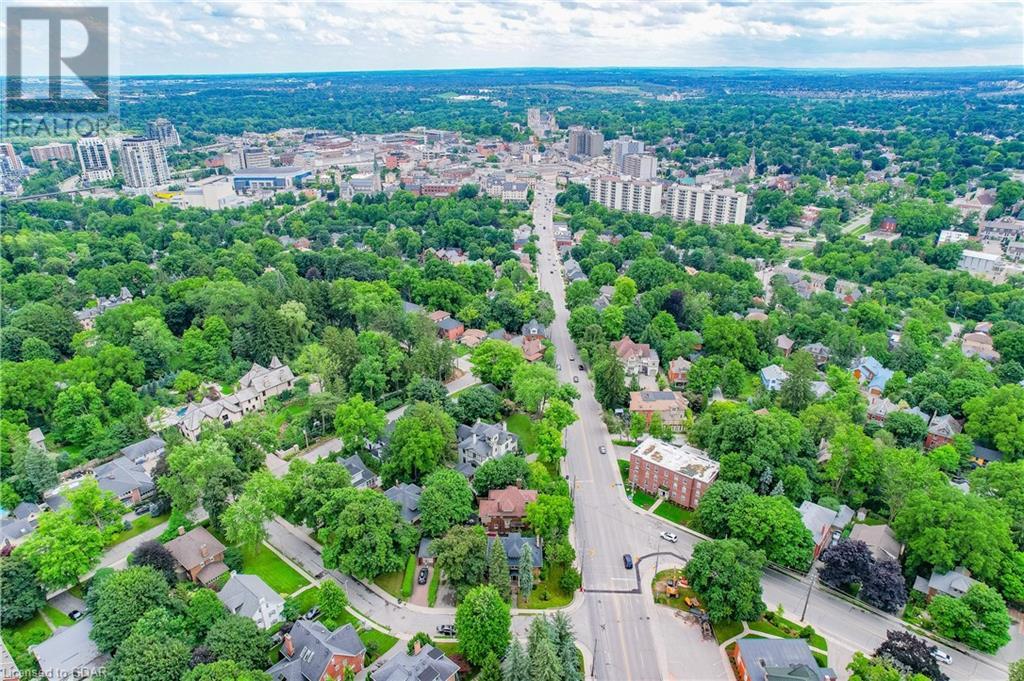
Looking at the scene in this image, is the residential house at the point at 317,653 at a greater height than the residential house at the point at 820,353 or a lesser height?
lesser

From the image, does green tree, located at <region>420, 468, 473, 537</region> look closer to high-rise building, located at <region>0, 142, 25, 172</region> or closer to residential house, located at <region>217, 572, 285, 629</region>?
residential house, located at <region>217, 572, 285, 629</region>

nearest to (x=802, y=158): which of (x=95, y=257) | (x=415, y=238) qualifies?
(x=415, y=238)

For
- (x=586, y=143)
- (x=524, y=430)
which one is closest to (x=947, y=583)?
(x=524, y=430)

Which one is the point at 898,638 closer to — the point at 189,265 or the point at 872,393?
the point at 872,393

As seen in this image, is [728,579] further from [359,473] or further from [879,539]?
[359,473]

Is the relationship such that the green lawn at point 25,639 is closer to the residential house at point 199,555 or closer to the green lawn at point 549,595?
A: the residential house at point 199,555

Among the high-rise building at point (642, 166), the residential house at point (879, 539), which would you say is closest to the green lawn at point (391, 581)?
the residential house at point (879, 539)
